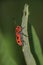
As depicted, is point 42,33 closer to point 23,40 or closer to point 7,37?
point 23,40

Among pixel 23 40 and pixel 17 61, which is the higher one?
pixel 23 40

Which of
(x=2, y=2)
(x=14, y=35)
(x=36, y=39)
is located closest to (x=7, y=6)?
(x=2, y=2)

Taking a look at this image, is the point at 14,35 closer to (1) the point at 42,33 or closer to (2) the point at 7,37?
(2) the point at 7,37

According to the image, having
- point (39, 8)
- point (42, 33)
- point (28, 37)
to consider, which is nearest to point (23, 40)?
point (28, 37)

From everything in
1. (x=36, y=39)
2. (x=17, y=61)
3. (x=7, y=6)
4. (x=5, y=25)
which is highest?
(x=7, y=6)

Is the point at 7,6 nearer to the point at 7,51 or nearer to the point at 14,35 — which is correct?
the point at 14,35

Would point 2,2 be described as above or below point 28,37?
above

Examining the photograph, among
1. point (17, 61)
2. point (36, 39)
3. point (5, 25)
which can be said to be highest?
point (5, 25)

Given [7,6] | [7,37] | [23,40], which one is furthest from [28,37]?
[7,6]
